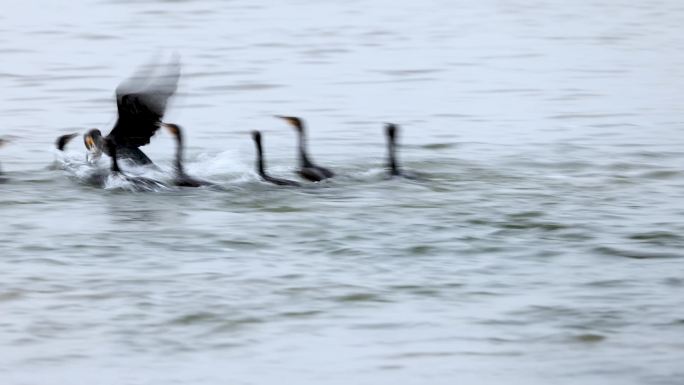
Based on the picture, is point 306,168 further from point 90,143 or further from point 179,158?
point 90,143

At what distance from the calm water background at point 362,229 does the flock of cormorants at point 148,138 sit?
19 cm

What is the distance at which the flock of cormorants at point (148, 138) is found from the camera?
10.6 metres

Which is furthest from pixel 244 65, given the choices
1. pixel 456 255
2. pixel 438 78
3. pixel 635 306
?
pixel 635 306

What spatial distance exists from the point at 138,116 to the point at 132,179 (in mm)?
757

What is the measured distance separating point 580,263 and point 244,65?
9.28m

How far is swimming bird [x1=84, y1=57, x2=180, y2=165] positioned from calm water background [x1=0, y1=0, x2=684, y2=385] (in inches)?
16.3

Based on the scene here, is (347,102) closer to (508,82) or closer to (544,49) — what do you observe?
(508,82)

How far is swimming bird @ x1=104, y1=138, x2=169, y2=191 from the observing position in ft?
34.3

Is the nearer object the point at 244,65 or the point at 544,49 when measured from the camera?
the point at 244,65

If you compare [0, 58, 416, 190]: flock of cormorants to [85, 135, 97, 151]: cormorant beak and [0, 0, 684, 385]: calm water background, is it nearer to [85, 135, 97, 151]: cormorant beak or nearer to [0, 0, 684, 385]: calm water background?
[85, 135, 97, 151]: cormorant beak

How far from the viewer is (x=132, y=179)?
10516 millimetres

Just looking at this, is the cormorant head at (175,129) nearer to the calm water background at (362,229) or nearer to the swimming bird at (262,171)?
the calm water background at (362,229)

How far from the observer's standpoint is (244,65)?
56.5ft

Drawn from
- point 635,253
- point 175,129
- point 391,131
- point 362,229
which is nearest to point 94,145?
point 175,129
